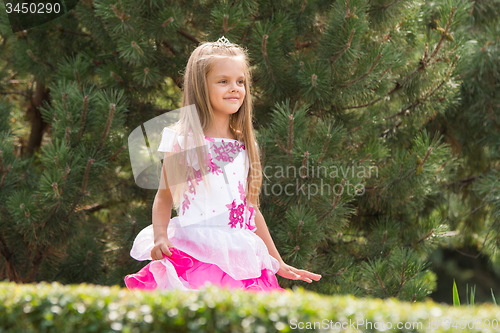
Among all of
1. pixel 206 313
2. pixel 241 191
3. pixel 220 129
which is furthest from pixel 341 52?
pixel 206 313

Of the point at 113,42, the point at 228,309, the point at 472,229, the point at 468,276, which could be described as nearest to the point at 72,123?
the point at 113,42

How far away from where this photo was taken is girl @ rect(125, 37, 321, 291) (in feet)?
4.75

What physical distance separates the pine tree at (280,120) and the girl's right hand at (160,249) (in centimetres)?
64

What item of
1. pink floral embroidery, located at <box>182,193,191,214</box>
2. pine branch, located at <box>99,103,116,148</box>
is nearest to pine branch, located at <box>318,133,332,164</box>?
pink floral embroidery, located at <box>182,193,191,214</box>

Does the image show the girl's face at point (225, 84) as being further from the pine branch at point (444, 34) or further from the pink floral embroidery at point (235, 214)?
the pine branch at point (444, 34)

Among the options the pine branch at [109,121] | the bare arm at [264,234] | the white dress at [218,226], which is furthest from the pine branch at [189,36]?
the bare arm at [264,234]

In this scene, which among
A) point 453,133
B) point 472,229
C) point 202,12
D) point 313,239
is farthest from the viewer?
point 472,229

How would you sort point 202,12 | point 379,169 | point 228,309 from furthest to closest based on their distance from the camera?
1. point 379,169
2. point 202,12
3. point 228,309

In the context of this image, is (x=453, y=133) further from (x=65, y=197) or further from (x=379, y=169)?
(x=65, y=197)

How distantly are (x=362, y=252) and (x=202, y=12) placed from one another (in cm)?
151

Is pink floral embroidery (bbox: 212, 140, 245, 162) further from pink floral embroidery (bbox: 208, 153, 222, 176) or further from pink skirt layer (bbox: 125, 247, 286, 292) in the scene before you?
pink skirt layer (bbox: 125, 247, 286, 292)

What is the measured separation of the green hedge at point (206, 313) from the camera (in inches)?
34.4

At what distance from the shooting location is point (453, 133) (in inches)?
116

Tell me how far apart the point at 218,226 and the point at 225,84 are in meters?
0.52
